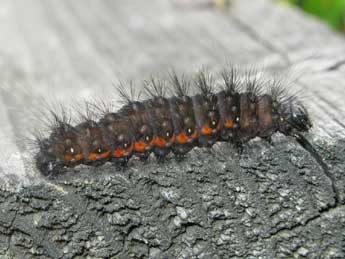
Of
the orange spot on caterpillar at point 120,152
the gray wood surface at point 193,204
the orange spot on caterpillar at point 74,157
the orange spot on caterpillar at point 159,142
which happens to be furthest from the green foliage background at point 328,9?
the orange spot on caterpillar at point 74,157

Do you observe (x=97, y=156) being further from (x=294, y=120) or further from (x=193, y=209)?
(x=294, y=120)

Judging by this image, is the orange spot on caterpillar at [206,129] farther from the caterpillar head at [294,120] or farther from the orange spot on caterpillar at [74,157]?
the orange spot on caterpillar at [74,157]

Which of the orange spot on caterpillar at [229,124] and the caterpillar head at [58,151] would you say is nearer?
the caterpillar head at [58,151]

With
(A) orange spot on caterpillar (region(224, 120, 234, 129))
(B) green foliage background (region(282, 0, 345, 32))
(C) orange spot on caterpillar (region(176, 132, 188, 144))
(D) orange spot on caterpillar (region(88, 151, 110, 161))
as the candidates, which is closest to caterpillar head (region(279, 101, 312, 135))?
(A) orange spot on caterpillar (region(224, 120, 234, 129))

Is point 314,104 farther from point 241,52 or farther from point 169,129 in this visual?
point 241,52

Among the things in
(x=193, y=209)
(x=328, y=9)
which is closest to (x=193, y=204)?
(x=193, y=209)

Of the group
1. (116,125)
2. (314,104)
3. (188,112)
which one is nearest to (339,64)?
Answer: (314,104)

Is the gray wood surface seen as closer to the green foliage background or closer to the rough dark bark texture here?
the rough dark bark texture
